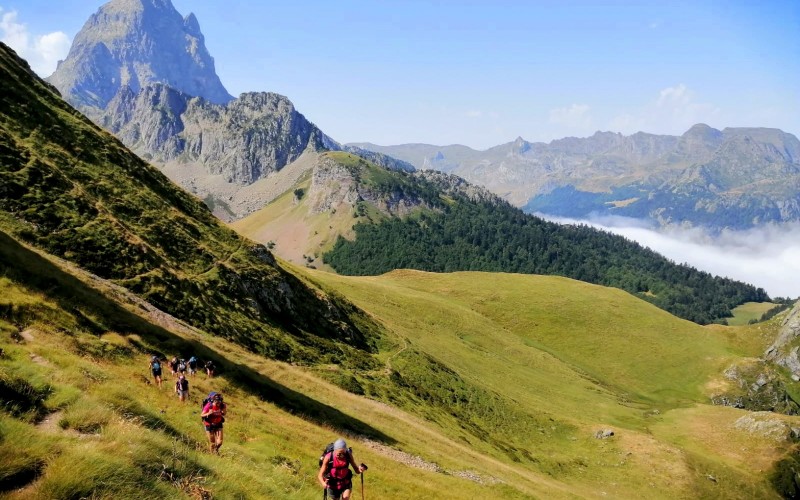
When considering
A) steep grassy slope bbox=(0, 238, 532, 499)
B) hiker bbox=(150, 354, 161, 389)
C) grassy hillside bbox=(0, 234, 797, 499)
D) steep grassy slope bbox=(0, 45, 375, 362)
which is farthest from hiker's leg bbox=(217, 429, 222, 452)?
steep grassy slope bbox=(0, 45, 375, 362)

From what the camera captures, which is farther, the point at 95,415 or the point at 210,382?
the point at 210,382

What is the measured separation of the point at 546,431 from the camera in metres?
83.2

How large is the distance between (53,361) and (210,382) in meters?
15.7

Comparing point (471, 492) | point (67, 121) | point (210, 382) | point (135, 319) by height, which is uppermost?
point (67, 121)

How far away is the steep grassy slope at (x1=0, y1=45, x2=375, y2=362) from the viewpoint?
156 feet

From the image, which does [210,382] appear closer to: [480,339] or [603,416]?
[603,416]

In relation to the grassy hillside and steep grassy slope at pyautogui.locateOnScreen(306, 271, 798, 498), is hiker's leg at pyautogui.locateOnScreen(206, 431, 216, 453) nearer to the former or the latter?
the grassy hillside

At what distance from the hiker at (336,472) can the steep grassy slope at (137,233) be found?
3934 centimetres

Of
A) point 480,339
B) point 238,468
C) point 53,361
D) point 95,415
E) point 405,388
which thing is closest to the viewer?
point 95,415

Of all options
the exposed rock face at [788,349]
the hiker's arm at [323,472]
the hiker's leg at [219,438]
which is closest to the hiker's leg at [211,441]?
the hiker's leg at [219,438]

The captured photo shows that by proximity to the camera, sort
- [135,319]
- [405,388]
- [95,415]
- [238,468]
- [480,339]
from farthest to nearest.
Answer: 1. [480,339]
2. [405,388]
3. [135,319]
4. [238,468]
5. [95,415]

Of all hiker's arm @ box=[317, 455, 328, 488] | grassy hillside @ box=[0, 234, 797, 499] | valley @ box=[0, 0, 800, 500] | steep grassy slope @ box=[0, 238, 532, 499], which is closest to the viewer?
steep grassy slope @ box=[0, 238, 532, 499]

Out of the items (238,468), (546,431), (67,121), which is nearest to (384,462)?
(238,468)

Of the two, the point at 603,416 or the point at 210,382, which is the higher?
the point at 210,382
